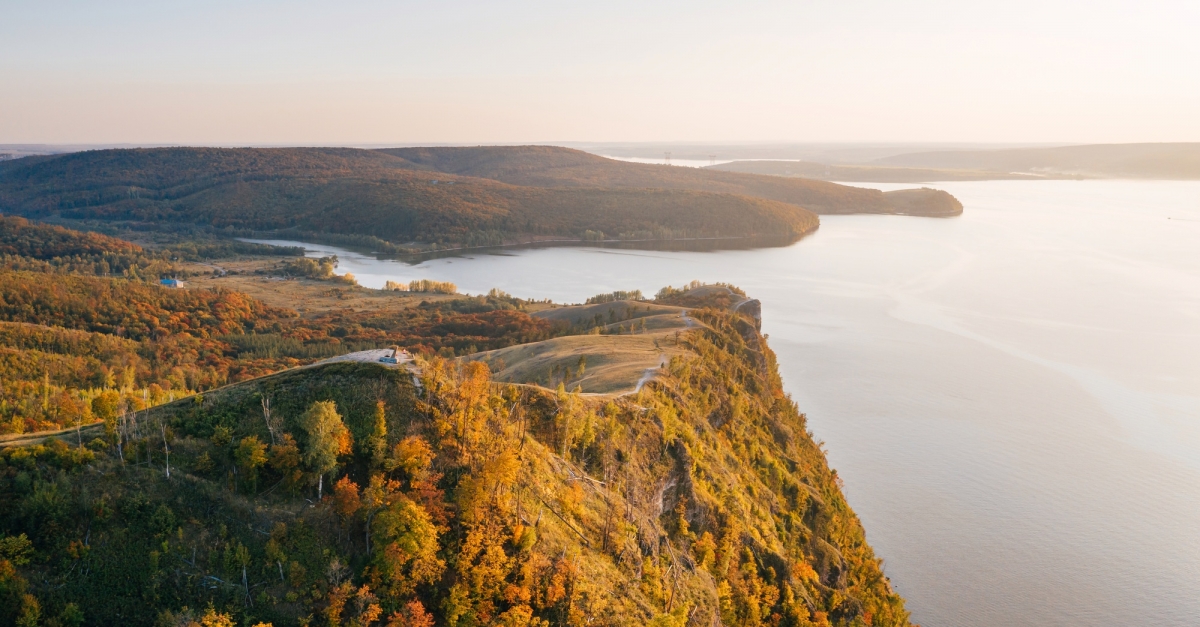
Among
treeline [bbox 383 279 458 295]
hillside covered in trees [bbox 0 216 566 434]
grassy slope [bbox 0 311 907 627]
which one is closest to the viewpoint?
grassy slope [bbox 0 311 907 627]

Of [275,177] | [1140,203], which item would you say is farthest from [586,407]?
[1140,203]

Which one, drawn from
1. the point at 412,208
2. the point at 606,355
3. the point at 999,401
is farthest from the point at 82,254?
the point at 999,401

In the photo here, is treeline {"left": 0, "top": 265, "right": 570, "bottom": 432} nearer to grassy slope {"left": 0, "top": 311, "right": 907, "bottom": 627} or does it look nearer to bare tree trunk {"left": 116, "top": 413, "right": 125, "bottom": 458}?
bare tree trunk {"left": 116, "top": 413, "right": 125, "bottom": 458}

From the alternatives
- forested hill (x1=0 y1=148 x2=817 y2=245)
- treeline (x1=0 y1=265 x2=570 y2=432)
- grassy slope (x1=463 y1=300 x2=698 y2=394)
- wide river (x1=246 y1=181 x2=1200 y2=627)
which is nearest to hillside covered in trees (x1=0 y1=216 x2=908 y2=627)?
grassy slope (x1=463 y1=300 x2=698 y2=394)

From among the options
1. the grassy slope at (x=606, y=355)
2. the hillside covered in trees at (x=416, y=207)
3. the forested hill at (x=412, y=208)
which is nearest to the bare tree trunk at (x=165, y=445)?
the grassy slope at (x=606, y=355)

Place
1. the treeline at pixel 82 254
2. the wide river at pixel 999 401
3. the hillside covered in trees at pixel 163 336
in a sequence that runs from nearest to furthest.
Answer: the wide river at pixel 999 401 < the hillside covered in trees at pixel 163 336 < the treeline at pixel 82 254

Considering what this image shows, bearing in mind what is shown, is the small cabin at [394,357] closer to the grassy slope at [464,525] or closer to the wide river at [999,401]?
the grassy slope at [464,525]
